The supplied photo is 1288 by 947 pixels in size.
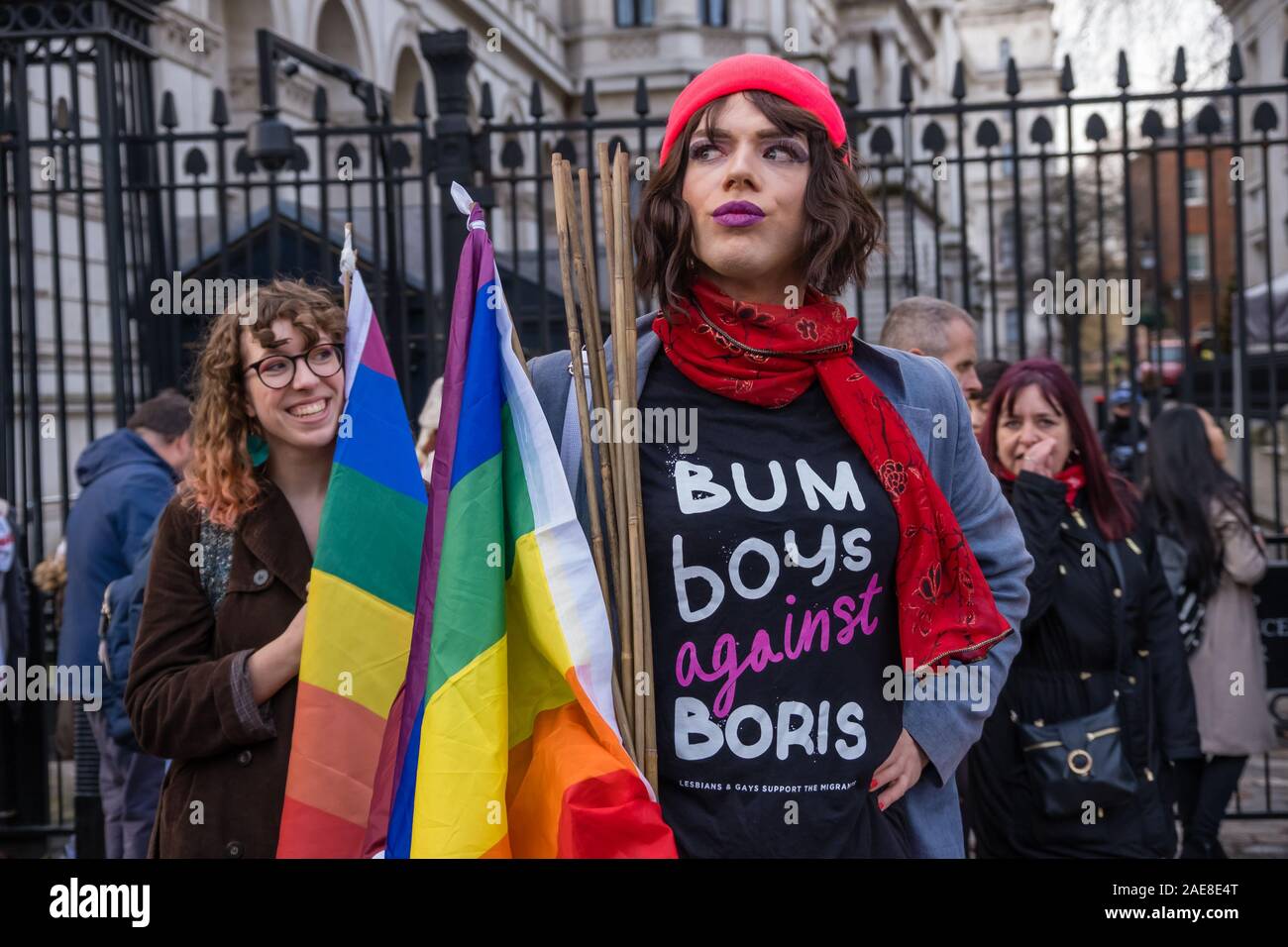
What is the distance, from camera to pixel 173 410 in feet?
18.0

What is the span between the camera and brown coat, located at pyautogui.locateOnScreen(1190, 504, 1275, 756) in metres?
5.07

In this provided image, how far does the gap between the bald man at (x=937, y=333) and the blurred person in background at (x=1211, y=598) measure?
1276 mm

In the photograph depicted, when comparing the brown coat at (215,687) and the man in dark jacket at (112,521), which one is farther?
the man in dark jacket at (112,521)

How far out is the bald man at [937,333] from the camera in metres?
4.15

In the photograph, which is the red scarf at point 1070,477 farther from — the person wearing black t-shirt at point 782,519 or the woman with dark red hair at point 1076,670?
the person wearing black t-shirt at point 782,519

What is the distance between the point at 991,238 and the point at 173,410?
371cm

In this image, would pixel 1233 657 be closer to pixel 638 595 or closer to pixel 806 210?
pixel 806 210

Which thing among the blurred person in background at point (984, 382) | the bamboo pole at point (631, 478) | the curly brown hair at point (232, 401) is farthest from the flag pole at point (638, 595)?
the blurred person in background at point (984, 382)

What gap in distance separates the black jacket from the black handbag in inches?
1.5

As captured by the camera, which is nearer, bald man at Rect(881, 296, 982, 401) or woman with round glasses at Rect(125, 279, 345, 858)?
woman with round glasses at Rect(125, 279, 345, 858)
